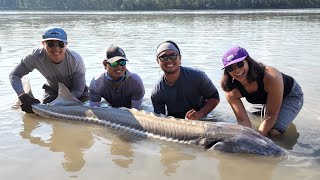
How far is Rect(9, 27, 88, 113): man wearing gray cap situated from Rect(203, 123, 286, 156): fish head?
2604 mm

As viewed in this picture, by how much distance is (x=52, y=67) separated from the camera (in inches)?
245

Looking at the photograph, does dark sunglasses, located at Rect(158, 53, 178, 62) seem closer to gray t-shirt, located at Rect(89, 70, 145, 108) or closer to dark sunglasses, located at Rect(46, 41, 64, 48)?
gray t-shirt, located at Rect(89, 70, 145, 108)

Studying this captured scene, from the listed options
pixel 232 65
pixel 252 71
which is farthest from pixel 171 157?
pixel 252 71

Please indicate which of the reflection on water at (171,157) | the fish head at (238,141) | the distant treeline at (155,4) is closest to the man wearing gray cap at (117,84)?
the reflection on water at (171,157)

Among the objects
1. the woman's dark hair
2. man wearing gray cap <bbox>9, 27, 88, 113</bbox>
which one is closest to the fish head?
the woman's dark hair

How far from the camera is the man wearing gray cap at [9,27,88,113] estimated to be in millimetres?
5684

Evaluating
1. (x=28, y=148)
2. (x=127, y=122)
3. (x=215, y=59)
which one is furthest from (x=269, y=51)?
(x=28, y=148)

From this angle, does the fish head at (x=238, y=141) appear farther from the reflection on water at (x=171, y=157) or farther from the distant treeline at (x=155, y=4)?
the distant treeline at (x=155, y=4)

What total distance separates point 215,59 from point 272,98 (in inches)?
249

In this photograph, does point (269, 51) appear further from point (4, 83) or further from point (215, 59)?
point (4, 83)

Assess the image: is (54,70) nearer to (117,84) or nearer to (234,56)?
(117,84)

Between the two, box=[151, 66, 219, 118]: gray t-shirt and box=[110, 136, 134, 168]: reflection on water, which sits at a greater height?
box=[151, 66, 219, 118]: gray t-shirt

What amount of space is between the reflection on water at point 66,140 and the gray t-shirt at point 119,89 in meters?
0.65

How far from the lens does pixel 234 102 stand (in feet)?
15.6
